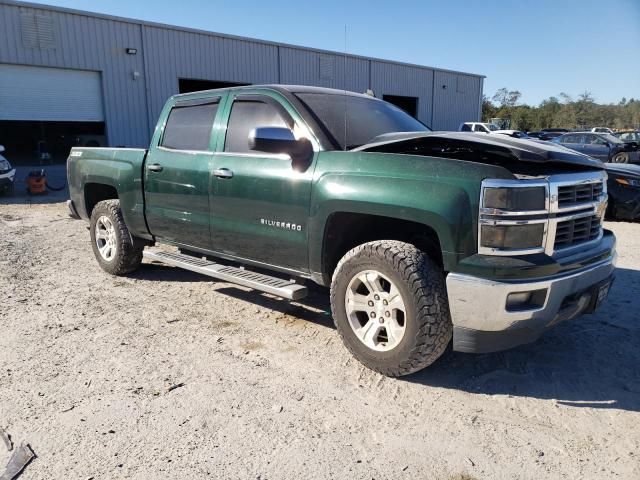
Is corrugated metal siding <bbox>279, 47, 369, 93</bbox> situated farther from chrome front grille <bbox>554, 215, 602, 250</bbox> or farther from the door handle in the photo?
chrome front grille <bbox>554, 215, 602, 250</bbox>

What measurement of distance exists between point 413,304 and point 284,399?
100 centimetres

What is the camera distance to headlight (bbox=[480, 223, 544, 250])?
9.46ft

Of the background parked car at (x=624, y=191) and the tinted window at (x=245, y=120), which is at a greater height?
the tinted window at (x=245, y=120)

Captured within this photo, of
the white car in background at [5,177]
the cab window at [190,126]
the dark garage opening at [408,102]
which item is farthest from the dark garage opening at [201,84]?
the cab window at [190,126]

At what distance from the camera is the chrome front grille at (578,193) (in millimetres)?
3070

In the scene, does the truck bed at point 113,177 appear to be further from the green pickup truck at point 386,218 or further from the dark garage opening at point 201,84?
the dark garage opening at point 201,84

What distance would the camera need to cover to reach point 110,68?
17.7m

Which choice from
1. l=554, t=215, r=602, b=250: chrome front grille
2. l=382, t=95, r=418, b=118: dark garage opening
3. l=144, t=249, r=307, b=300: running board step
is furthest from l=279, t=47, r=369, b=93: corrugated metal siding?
l=554, t=215, r=602, b=250: chrome front grille

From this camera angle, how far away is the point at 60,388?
10.9ft

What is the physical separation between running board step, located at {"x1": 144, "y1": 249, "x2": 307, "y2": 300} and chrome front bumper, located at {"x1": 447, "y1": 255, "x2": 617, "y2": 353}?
1.30m

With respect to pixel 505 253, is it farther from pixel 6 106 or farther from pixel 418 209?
pixel 6 106

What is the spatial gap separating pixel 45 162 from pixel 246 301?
1656 centimetres

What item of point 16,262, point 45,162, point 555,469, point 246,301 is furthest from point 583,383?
point 45,162

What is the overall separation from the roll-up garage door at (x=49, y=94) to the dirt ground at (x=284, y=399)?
543 inches
